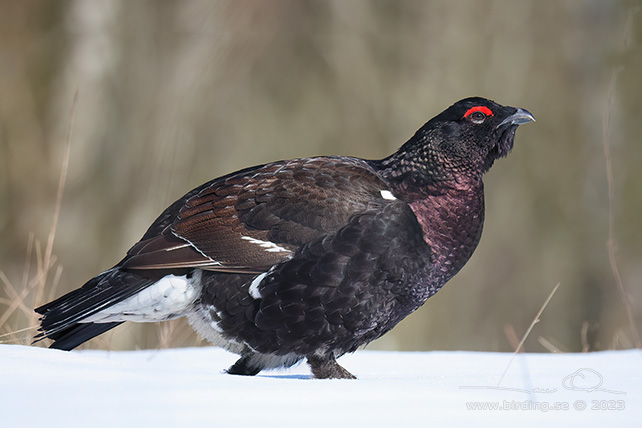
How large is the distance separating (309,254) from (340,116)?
7.13 meters

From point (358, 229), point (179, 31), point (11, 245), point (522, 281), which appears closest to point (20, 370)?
point (358, 229)

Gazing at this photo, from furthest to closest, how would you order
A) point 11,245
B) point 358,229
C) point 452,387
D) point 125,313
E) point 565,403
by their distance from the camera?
point 11,245 → point 125,313 → point 358,229 → point 452,387 → point 565,403

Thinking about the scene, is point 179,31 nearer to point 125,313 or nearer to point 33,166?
point 33,166

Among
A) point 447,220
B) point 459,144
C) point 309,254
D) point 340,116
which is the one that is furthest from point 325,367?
point 340,116

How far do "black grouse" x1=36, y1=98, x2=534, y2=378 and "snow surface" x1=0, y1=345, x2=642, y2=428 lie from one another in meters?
0.53

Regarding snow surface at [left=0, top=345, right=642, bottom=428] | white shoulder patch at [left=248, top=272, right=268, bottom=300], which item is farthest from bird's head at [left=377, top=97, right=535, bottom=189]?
snow surface at [left=0, top=345, right=642, bottom=428]

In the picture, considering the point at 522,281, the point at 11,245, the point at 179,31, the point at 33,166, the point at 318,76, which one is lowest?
the point at 522,281

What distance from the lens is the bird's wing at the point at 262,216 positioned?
3551mm

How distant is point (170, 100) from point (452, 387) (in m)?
7.68

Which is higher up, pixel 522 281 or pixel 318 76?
pixel 318 76

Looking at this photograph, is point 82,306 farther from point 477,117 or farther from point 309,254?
point 477,117

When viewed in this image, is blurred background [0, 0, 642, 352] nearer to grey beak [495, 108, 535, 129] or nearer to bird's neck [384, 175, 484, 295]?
bird's neck [384, 175, 484, 295]

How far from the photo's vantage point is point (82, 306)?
366 centimetres

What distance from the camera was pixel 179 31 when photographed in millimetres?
10117
